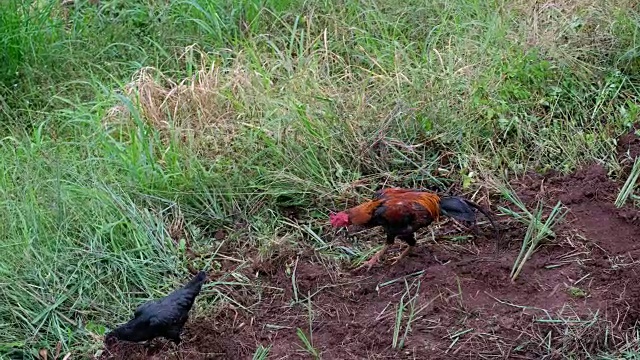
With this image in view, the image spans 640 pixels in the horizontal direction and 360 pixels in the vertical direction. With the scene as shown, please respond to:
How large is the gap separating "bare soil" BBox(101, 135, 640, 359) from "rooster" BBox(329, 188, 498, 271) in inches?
8.4

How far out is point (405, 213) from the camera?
454cm

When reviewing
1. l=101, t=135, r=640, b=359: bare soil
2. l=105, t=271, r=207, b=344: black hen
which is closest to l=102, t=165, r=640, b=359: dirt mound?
l=101, t=135, r=640, b=359: bare soil

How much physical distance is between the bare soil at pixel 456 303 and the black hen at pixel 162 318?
16cm

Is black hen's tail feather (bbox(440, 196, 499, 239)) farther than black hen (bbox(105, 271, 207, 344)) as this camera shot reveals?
Yes

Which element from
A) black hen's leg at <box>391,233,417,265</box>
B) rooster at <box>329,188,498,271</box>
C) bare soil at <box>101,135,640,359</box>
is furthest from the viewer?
black hen's leg at <box>391,233,417,265</box>

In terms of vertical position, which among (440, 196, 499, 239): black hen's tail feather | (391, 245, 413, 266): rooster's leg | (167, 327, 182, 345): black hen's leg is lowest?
(391, 245, 413, 266): rooster's leg

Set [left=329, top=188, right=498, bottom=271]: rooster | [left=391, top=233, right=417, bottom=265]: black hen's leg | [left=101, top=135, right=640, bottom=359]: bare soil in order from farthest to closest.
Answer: [left=391, top=233, right=417, bottom=265]: black hen's leg
[left=329, top=188, right=498, bottom=271]: rooster
[left=101, top=135, right=640, bottom=359]: bare soil

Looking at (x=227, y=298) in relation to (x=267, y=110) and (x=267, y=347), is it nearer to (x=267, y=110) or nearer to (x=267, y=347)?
(x=267, y=347)

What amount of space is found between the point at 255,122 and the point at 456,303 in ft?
6.18

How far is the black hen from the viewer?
4102mm

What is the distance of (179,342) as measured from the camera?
14.1 ft

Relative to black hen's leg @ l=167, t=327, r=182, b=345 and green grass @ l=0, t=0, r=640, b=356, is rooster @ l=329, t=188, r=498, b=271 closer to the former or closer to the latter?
green grass @ l=0, t=0, r=640, b=356

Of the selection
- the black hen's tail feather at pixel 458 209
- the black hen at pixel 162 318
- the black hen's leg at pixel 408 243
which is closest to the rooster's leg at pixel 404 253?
the black hen's leg at pixel 408 243

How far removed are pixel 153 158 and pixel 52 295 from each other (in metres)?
1.13
